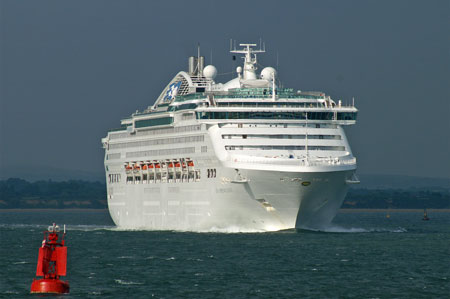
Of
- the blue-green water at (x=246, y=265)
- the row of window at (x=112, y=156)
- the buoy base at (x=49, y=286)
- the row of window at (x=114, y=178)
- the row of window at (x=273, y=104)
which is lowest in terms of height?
the blue-green water at (x=246, y=265)

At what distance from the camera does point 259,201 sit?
83.8 meters

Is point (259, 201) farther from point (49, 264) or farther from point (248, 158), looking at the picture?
point (49, 264)

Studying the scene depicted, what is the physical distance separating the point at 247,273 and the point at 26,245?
102 feet

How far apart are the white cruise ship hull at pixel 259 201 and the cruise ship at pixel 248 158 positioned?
78mm

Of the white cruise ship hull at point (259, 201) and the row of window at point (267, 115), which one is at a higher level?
the row of window at point (267, 115)

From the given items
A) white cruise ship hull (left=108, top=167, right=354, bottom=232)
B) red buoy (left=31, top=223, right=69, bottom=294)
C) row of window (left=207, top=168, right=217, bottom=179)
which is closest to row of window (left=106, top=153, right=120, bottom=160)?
white cruise ship hull (left=108, top=167, right=354, bottom=232)

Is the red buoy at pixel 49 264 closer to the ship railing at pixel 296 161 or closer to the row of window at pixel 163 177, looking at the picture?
the ship railing at pixel 296 161

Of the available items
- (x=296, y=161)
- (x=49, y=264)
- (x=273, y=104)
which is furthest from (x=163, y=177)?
(x=49, y=264)

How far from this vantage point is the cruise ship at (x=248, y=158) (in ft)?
273

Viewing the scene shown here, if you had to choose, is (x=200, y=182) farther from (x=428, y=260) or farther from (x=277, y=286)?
(x=277, y=286)

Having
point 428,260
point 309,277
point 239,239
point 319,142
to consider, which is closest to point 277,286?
point 309,277

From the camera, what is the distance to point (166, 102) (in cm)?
10375

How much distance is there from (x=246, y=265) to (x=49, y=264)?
731 inches

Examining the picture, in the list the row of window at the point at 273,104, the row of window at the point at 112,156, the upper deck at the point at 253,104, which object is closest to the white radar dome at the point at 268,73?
the upper deck at the point at 253,104
